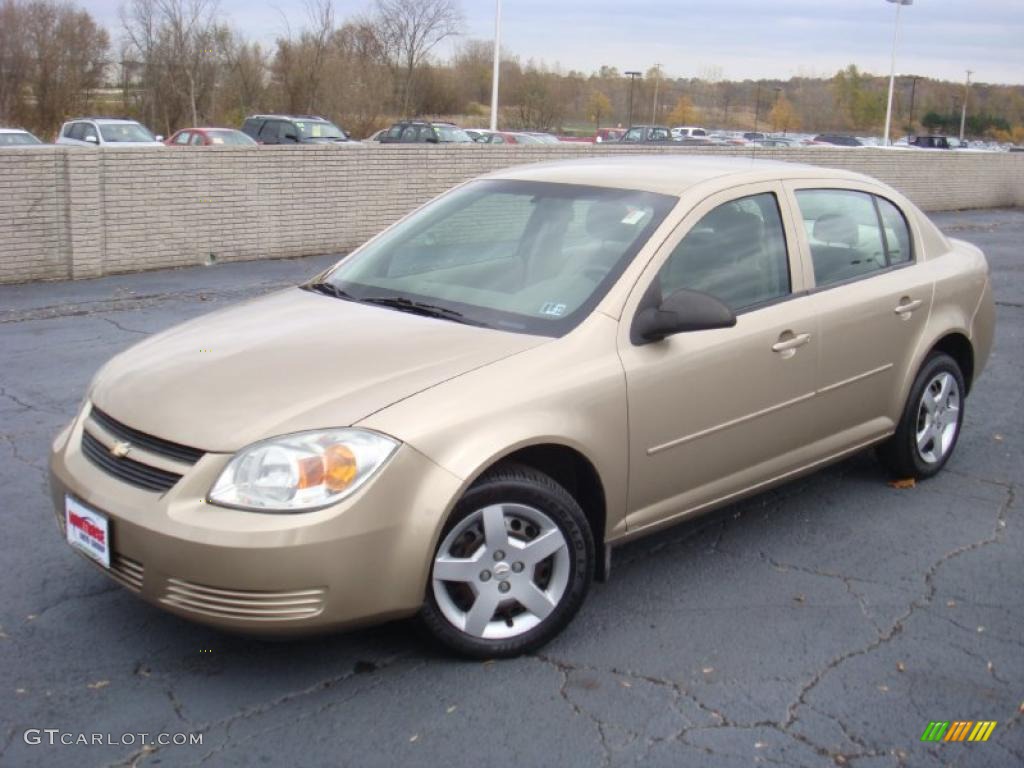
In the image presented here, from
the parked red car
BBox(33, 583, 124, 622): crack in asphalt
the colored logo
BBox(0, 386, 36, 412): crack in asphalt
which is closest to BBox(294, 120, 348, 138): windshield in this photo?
the parked red car

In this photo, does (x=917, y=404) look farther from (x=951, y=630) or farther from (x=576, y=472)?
(x=576, y=472)

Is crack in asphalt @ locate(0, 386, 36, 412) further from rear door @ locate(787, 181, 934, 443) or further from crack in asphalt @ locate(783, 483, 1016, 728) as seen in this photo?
crack in asphalt @ locate(783, 483, 1016, 728)

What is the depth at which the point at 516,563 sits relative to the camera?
3738 millimetres

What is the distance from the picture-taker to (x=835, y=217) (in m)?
5.26

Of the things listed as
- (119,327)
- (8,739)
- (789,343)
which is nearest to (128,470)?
(8,739)

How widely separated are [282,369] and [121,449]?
22.3 inches

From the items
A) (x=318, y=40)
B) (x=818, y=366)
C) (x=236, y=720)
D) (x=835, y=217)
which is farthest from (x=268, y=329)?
(x=318, y=40)

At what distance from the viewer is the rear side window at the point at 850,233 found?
5.05 metres

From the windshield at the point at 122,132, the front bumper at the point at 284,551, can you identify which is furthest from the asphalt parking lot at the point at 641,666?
the windshield at the point at 122,132

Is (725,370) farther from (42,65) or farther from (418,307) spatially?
(42,65)

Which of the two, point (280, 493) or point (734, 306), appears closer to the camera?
point (280, 493)

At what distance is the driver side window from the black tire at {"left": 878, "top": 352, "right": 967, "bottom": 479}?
3.92 feet

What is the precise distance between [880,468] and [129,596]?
12.5 feet

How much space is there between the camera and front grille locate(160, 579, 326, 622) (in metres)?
3.30
